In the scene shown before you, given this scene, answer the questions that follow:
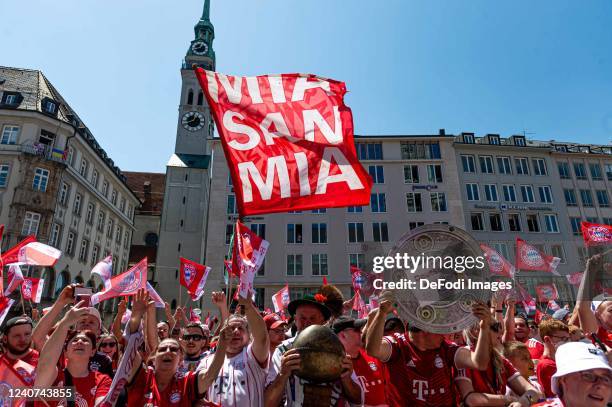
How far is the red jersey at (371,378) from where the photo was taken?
3842mm

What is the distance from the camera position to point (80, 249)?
40094 millimetres

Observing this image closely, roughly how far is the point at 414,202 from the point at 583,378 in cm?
3810

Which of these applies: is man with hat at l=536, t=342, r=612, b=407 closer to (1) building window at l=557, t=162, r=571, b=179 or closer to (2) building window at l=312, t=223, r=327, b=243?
(2) building window at l=312, t=223, r=327, b=243

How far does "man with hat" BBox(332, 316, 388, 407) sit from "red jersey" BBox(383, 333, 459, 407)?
13 centimetres

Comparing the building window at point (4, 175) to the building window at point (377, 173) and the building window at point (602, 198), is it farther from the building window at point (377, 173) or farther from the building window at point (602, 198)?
the building window at point (602, 198)

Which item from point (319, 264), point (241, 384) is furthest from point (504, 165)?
point (241, 384)

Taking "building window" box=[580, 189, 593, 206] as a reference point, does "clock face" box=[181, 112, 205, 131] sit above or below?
above

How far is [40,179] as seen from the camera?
1369 inches

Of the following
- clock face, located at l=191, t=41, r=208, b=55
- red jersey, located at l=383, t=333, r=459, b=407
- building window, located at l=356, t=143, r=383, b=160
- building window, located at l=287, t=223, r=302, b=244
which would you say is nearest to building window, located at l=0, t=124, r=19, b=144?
building window, located at l=287, t=223, r=302, b=244

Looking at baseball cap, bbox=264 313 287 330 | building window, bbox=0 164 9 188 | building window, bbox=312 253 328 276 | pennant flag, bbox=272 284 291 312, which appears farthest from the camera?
building window, bbox=312 253 328 276

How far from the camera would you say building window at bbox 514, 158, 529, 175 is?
42.5m

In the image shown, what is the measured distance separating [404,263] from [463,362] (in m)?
1.18

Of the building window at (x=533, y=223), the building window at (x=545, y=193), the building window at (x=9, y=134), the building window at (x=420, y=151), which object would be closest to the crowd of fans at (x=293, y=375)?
the building window at (x=420, y=151)

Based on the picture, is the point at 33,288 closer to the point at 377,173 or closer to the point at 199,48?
the point at 377,173
